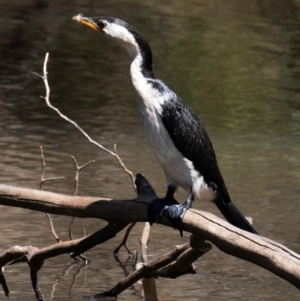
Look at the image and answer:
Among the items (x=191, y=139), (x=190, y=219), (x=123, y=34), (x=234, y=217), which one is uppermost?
(x=123, y=34)

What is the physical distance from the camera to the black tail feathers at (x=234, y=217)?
4.13m

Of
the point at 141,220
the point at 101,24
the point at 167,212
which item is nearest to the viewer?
the point at 141,220

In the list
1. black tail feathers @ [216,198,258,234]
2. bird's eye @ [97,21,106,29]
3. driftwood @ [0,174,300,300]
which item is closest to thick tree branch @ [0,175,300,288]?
driftwood @ [0,174,300,300]

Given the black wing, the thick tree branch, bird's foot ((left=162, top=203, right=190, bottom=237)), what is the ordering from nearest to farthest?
1. the thick tree branch
2. bird's foot ((left=162, top=203, right=190, bottom=237))
3. the black wing

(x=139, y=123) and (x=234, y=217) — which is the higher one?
(x=234, y=217)

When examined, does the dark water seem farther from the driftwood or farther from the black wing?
the black wing

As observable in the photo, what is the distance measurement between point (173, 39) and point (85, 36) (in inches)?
43.9

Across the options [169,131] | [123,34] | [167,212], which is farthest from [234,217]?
[123,34]

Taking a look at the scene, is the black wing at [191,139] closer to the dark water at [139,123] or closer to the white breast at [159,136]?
the white breast at [159,136]

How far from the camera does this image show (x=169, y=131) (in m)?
4.18

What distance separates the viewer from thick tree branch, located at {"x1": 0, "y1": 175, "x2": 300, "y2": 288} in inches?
132

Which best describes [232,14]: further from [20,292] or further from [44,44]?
[20,292]

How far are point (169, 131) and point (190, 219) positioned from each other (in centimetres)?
52

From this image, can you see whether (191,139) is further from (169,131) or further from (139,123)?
(139,123)
